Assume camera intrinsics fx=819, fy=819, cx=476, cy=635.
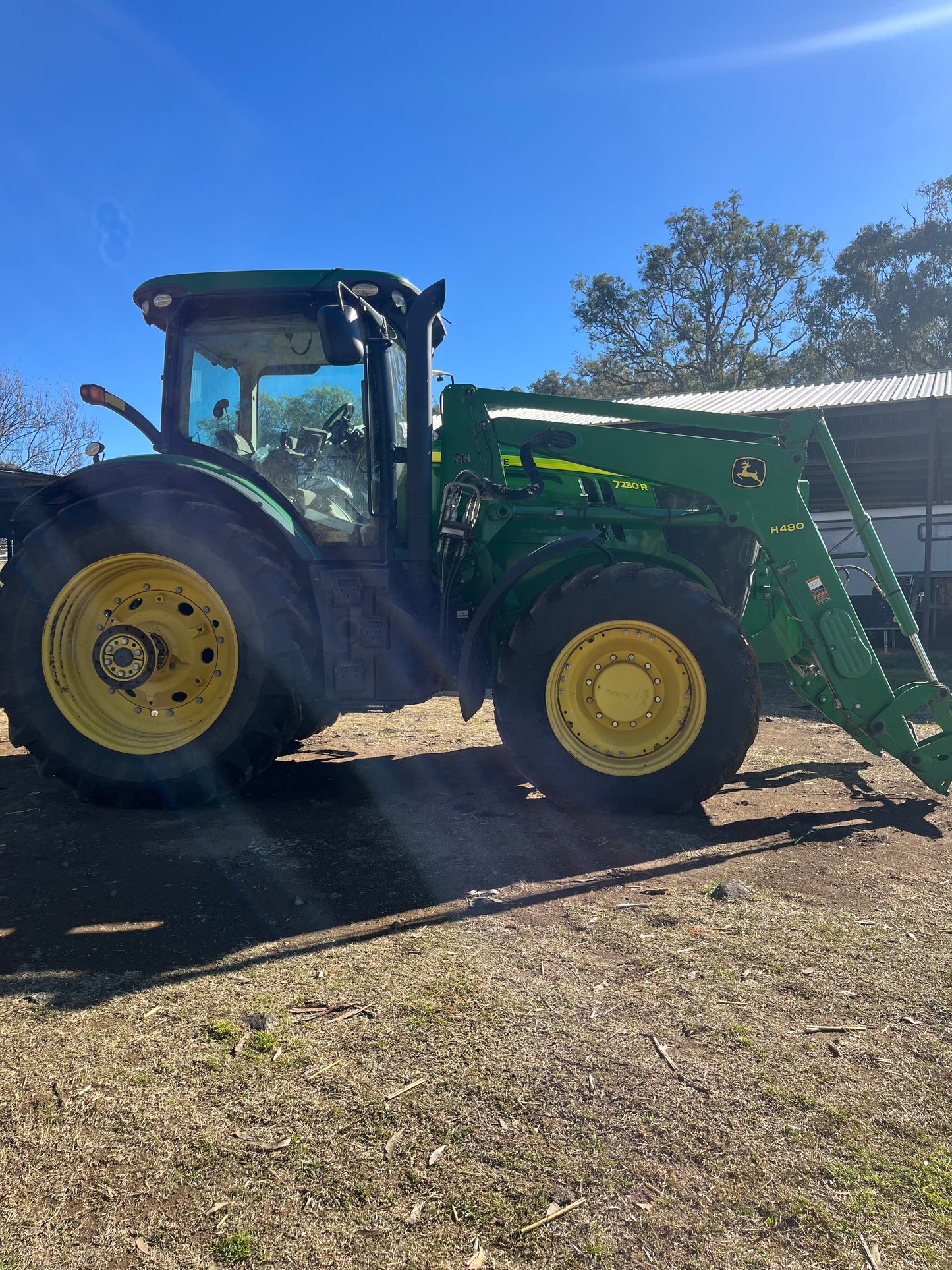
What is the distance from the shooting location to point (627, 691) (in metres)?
4.10

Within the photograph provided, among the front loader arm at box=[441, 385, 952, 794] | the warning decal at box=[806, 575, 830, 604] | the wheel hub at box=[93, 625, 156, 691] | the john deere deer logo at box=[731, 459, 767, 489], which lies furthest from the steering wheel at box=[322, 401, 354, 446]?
the warning decal at box=[806, 575, 830, 604]

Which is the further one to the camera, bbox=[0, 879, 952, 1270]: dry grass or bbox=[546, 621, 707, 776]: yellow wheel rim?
bbox=[546, 621, 707, 776]: yellow wheel rim

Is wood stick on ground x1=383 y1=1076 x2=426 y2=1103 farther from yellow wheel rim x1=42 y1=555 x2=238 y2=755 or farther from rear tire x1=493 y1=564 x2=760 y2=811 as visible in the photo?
yellow wheel rim x1=42 y1=555 x2=238 y2=755

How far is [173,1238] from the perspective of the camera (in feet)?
5.13

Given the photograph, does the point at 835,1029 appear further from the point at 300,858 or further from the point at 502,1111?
the point at 300,858

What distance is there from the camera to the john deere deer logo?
170 inches

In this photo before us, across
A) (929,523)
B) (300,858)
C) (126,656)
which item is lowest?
(300,858)

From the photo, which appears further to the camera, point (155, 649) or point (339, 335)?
point (155, 649)

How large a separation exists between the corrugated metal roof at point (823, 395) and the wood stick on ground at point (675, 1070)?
9636mm

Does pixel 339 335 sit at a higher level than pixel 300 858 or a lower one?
higher

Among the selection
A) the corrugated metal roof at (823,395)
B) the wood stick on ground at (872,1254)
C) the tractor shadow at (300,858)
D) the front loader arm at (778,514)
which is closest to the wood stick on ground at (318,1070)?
the tractor shadow at (300,858)

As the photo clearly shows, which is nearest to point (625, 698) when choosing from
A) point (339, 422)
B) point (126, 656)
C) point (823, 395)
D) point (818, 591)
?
point (818, 591)

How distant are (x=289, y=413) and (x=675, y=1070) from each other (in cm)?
383

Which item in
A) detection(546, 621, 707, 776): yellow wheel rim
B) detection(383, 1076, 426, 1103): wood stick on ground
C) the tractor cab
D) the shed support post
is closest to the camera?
detection(383, 1076, 426, 1103): wood stick on ground
